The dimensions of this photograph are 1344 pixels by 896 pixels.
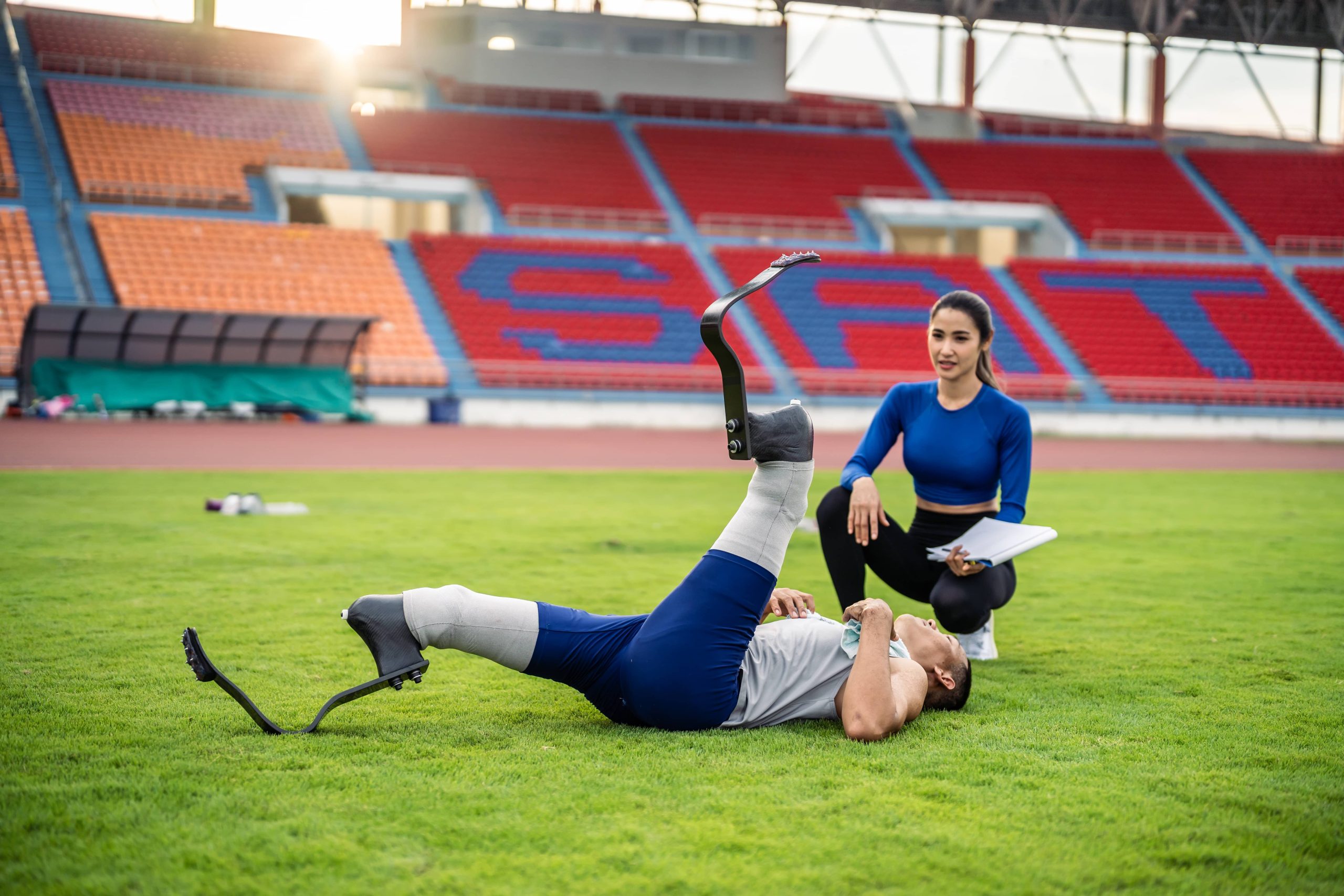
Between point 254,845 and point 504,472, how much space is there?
12.5 meters

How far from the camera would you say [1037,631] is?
20.4 ft

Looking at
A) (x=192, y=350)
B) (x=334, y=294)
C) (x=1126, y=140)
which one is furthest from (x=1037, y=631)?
(x=1126, y=140)

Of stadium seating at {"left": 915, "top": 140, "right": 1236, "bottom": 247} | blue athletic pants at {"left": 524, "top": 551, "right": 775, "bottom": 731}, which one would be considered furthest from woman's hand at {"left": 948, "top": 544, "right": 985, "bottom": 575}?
stadium seating at {"left": 915, "top": 140, "right": 1236, "bottom": 247}

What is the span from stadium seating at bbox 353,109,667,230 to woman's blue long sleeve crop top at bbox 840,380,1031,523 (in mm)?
28367

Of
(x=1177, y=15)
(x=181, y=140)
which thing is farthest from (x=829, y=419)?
(x=1177, y=15)

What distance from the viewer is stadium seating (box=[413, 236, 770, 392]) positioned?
90.6 ft

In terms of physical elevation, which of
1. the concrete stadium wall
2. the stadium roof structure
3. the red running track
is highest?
the stadium roof structure

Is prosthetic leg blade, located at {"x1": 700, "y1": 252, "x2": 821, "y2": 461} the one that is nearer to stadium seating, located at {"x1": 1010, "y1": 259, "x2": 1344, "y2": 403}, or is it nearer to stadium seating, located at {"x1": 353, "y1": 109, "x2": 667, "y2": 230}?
stadium seating, located at {"x1": 1010, "y1": 259, "x2": 1344, "y2": 403}

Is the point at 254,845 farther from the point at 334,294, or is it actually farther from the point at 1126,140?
the point at 1126,140

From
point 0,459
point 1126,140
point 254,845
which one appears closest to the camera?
point 254,845

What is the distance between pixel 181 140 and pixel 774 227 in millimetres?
16241

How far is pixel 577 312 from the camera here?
29.4 m

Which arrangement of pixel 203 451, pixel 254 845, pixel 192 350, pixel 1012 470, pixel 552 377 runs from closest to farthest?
pixel 254 845, pixel 1012 470, pixel 203 451, pixel 192 350, pixel 552 377

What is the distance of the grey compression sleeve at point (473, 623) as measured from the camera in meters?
3.84
